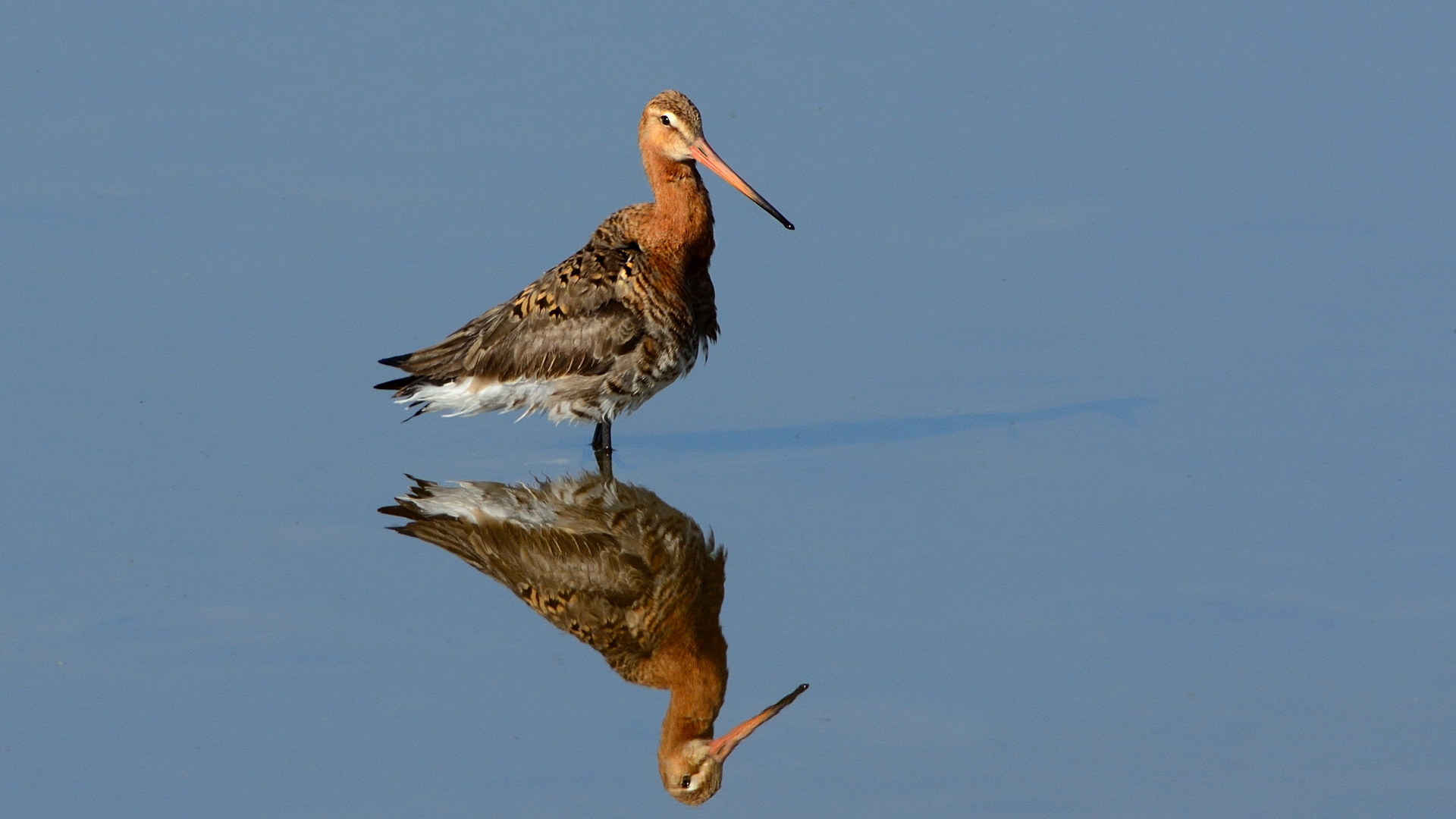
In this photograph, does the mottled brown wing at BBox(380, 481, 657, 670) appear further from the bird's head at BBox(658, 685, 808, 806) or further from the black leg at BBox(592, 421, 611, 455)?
the black leg at BBox(592, 421, 611, 455)

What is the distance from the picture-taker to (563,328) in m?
10.7

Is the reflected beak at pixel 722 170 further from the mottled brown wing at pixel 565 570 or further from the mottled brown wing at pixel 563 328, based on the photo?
the mottled brown wing at pixel 565 570

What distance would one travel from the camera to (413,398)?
35.3 ft

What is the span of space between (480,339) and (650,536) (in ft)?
6.39

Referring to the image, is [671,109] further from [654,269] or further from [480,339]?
[480,339]

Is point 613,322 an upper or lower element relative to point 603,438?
upper

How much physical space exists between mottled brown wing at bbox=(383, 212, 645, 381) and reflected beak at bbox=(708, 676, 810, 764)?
124 inches

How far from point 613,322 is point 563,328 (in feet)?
0.90

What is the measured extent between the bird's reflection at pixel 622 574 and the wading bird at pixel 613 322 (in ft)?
1.95

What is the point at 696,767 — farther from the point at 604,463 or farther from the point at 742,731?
the point at 604,463

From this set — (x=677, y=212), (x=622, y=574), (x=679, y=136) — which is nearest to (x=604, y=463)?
(x=677, y=212)

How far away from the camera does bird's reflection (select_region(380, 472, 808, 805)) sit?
305 inches

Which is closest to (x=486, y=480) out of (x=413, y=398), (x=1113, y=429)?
(x=413, y=398)

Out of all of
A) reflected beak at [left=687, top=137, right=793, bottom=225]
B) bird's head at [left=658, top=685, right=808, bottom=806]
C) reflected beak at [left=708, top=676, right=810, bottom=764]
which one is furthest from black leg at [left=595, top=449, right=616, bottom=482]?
bird's head at [left=658, top=685, right=808, bottom=806]
